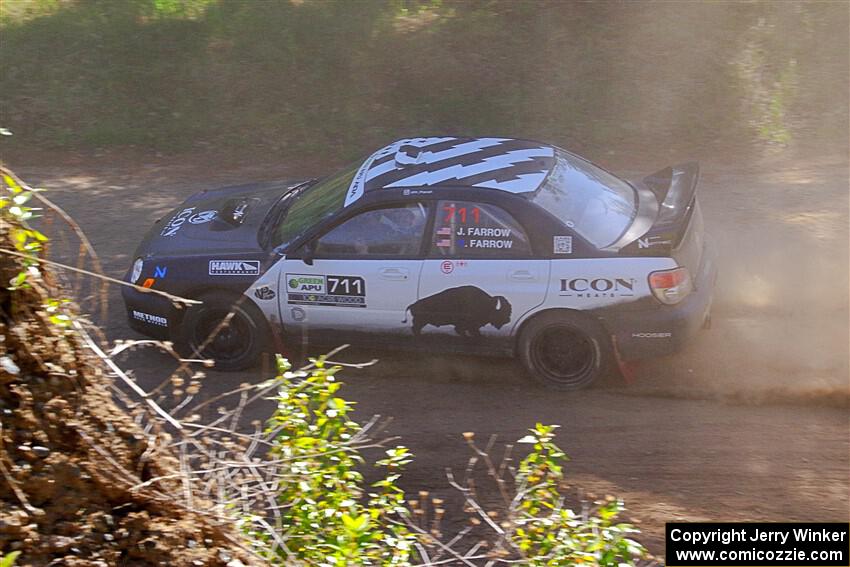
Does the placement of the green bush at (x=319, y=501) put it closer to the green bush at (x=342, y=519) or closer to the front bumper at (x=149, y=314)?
the green bush at (x=342, y=519)

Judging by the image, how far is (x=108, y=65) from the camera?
13906 mm

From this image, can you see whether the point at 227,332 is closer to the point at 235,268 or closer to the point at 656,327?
the point at 235,268

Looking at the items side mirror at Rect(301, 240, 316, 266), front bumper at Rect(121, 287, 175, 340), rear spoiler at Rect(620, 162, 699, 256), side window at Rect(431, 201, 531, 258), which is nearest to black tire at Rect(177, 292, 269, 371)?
front bumper at Rect(121, 287, 175, 340)

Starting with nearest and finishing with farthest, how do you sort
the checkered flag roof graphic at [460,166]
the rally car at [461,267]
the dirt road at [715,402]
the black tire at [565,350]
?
the dirt road at [715,402] < the rally car at [461,267] < the black tire at [565,350] < the checkered flag roof graphic at [460,166]

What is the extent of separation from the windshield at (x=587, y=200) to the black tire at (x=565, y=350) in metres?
0.59

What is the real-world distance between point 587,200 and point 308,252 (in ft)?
6.69

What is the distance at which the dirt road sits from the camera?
19.9 ft

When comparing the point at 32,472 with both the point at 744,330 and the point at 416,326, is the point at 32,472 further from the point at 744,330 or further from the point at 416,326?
the point at 744,330

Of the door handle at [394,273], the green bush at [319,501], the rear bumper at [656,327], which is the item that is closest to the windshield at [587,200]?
the rear bumper at [656,327]

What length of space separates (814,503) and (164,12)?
12028mm

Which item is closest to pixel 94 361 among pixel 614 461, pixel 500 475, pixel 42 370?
pixel 42 370

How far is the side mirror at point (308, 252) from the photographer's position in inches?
280
